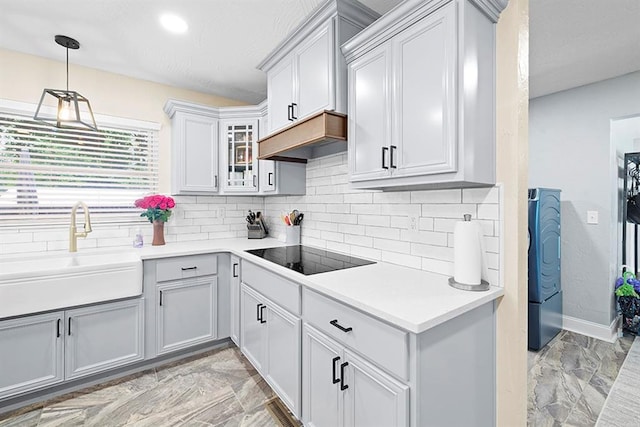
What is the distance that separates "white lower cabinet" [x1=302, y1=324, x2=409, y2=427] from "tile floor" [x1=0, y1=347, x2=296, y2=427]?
0.51m

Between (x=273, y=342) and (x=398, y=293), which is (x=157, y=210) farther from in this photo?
(x=398, y=293)

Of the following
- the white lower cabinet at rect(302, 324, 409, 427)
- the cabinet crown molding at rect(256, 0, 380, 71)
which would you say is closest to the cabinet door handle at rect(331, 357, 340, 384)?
the white lower cabinet at rect(302, 324, 409, 427)

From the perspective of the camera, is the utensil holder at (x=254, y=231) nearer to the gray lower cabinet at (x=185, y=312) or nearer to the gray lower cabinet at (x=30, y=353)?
the gray lower cabinet at (x=185, y=312)

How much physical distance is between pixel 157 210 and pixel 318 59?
1945 millimetres

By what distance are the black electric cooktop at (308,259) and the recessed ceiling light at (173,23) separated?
1.67 meters

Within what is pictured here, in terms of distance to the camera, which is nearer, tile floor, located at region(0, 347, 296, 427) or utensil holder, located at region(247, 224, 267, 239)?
tile floor, located at region(0, 347, 296, 427)

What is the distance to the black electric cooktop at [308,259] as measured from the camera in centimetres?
180

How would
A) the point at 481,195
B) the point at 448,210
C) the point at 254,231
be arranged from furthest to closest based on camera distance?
the point at 254,231, the point at 448,210, the point at 481,195

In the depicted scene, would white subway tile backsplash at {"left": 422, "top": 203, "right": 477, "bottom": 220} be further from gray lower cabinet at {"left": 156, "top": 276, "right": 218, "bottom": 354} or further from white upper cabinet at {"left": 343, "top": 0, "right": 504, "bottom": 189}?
gray lower cabinet at {"left": 156, "top": 276, "right": 218, "bottom": 354}

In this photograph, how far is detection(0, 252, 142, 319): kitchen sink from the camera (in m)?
1.81

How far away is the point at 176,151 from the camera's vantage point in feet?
9.20

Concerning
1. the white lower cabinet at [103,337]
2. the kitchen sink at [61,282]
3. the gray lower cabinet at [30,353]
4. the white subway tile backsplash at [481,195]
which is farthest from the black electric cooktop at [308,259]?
the gray lower cabinet at [30,353]

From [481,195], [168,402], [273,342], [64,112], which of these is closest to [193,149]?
[64,112]

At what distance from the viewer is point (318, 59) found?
1.89 m
